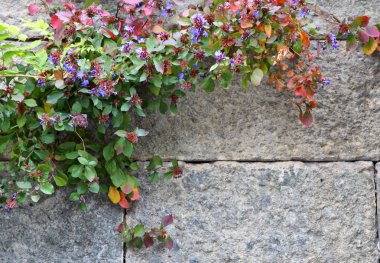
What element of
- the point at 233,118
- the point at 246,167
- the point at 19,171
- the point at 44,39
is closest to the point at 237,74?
the point at 233,118

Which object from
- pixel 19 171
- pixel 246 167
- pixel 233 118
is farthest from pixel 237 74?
pixel 19 171

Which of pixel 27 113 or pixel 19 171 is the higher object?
pixel 27 113

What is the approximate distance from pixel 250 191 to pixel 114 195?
53cm

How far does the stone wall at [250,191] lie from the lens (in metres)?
2.49

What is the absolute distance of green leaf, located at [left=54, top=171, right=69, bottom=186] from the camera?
233 cm

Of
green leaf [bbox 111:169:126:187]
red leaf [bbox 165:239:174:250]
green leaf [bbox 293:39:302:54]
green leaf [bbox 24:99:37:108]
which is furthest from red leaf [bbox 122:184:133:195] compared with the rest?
green leaf [bbox 293:39:302:54]

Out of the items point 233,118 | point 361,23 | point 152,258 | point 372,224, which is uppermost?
point 361,23

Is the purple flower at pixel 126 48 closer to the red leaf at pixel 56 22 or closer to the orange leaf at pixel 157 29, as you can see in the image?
the orange leaf at pixel 157 29

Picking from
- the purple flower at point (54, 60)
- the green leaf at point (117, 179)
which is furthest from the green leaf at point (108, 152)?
the purple flower at point (54, 60)

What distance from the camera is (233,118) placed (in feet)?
8.20

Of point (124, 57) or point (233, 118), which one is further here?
point (233, 118)

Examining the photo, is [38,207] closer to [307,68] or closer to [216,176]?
[216,176]

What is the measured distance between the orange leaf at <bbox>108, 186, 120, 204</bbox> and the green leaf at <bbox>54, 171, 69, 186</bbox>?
0.17 metres

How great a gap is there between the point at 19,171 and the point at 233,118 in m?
0.86
